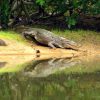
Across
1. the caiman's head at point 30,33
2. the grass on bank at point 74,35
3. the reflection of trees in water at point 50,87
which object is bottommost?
the grass on bank at point 74,35

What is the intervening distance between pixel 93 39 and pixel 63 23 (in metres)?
3.07

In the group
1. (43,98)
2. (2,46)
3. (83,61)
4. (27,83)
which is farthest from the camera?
(2,46)

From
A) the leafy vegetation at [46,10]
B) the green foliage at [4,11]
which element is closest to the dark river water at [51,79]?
the leafy vegetation at [46,10]

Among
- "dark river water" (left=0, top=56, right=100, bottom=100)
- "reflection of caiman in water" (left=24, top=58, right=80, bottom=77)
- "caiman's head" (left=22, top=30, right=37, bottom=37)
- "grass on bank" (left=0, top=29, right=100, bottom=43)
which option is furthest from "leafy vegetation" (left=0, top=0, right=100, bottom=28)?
"reflection of caiman in water" (left=24, top=58, right=80, bottom=77)

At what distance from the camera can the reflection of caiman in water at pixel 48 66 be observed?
53.6 feet

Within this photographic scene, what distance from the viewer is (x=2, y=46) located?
72.1 feet

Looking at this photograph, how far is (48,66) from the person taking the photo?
1827 centimetres

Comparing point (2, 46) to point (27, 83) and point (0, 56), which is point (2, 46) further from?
point (27, 83)

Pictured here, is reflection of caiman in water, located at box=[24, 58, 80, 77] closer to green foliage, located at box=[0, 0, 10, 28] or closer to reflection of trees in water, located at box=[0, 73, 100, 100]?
reflection of trees in water, located at box=[0, 73, 100, 100]

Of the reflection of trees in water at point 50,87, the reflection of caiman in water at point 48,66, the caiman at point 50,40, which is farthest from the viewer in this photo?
the caiman at point 50,40

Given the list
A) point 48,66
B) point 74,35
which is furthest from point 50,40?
point 48,66

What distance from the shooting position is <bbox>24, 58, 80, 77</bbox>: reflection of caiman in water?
1633 cm

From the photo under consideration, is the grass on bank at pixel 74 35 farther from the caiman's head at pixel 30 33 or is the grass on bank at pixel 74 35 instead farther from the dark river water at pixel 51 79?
the dark river water at pixel 51 79

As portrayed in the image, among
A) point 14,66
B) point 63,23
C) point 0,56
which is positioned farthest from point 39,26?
point 14,66
